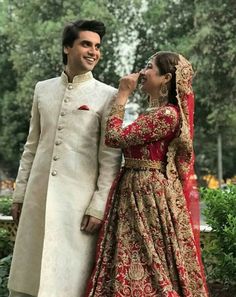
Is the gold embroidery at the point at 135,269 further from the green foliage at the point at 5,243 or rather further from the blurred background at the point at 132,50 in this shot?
the blurred background at the point at 132,50

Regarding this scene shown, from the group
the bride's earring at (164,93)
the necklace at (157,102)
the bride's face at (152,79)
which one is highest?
the bride's face at (152,79)

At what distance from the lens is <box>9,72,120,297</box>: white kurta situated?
3281 mm

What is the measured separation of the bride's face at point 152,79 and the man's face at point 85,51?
288 millimetres

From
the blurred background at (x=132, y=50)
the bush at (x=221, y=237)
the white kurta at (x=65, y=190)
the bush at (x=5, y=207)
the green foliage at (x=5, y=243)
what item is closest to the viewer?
the white kurta at (x=65, y=190)

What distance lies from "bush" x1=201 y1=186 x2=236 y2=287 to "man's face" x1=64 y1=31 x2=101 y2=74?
197cm

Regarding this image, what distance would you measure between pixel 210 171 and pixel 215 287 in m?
27.7

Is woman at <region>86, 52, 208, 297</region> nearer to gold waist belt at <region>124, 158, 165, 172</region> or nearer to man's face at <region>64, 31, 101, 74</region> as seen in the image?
gold waist belt at <region>124, 158, 165, 172</region>

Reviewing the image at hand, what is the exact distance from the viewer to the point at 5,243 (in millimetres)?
6094

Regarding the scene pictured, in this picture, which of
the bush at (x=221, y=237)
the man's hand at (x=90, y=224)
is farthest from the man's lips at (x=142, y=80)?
the bush at (x=221, y=237)

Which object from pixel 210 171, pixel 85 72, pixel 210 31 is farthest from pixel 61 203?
pixel 210 171

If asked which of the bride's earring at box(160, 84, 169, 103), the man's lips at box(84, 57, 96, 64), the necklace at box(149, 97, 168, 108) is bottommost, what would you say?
the necklace at box(149, 97, 168, 108)

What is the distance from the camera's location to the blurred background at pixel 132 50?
18367mm

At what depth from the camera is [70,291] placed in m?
3.27

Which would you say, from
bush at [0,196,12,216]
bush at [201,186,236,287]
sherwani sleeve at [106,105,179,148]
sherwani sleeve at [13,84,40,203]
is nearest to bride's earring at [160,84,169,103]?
sherwani sleeve at [106,105,179,148]
